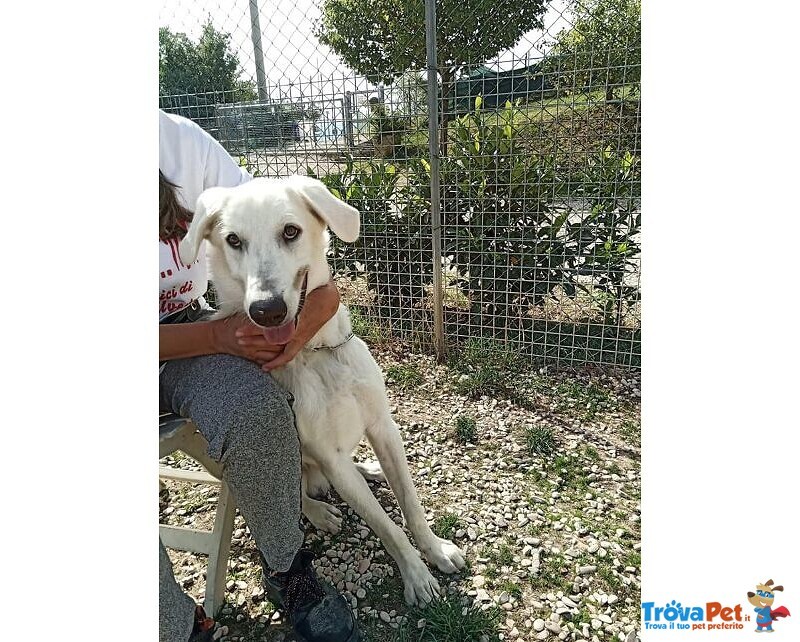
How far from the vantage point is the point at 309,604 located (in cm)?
169

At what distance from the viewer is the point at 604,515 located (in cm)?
221

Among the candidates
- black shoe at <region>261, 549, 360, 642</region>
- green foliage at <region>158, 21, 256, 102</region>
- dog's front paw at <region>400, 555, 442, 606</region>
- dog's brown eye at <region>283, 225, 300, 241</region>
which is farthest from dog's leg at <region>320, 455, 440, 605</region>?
green foliage at <region>158, 21, 256, 102</region>

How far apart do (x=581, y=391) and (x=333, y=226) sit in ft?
6.67

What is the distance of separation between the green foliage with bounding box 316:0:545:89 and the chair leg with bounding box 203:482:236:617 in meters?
2.66

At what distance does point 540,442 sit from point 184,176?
6.39 ft

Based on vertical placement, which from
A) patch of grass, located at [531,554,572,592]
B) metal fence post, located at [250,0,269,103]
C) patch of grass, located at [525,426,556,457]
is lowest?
patch of grass, located at [531,554,572,592]

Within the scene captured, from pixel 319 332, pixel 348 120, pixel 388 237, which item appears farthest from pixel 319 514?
pixel 348 120

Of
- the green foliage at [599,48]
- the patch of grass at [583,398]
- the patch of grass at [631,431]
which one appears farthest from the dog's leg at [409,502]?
the green foliage at [599,48]

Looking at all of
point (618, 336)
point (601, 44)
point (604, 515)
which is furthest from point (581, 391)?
point (601, 44)

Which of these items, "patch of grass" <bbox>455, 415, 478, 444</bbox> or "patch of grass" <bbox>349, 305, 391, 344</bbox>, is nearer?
"patch of grass" <bbox>455, 415, 478, 444</bbox>

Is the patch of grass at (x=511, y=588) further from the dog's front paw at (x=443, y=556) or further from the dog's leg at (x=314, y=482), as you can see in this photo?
the dog's leg at (x=314, y=482)

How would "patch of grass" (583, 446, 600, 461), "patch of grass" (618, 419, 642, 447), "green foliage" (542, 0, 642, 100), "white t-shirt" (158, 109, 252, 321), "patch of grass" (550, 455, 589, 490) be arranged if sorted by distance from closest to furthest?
"white t-shirt" (158, 109, 252, 321), "patch of grass" (550, 455, 589, 490), "patch of grass" (583, 446, 600, 461), "patch of grass" (618, 419, 642, 447), "green foliage" (542, 0, 642, 100)
